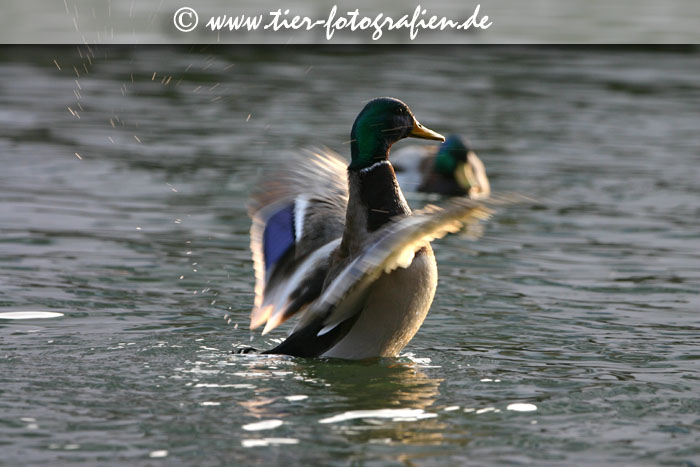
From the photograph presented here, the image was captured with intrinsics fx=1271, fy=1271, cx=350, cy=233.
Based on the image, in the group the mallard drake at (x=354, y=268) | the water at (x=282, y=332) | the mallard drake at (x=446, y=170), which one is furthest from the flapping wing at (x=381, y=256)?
the mallard drake at (x=446, y=170)

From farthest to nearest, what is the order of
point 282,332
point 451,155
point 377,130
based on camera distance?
point 451,155 → point 282,332 → point 377,130

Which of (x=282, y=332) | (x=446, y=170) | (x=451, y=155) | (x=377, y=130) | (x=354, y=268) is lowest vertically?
(x=282, y=332)

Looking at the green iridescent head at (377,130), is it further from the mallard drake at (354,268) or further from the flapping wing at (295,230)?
the flapping wing at (295,230)

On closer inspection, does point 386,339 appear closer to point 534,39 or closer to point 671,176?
Result: point 671,176

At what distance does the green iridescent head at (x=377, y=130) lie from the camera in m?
5.45

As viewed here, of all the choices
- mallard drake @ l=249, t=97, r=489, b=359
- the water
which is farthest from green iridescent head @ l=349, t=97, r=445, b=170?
the water

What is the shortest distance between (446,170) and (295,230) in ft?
17.5

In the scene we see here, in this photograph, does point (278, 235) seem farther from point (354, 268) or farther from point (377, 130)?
point (354, 268)

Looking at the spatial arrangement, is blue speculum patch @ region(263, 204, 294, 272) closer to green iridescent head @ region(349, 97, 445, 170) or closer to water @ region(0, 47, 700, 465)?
water @ region(0, 47, 700, 465)

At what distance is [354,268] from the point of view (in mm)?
4773

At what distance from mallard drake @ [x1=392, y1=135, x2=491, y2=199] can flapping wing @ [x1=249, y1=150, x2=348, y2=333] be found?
4.48 metres

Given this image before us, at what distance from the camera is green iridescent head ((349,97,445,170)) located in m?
5.45

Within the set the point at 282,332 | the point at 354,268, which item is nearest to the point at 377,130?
the point at 354,268

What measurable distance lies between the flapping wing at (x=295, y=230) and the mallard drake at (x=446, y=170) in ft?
14.7
